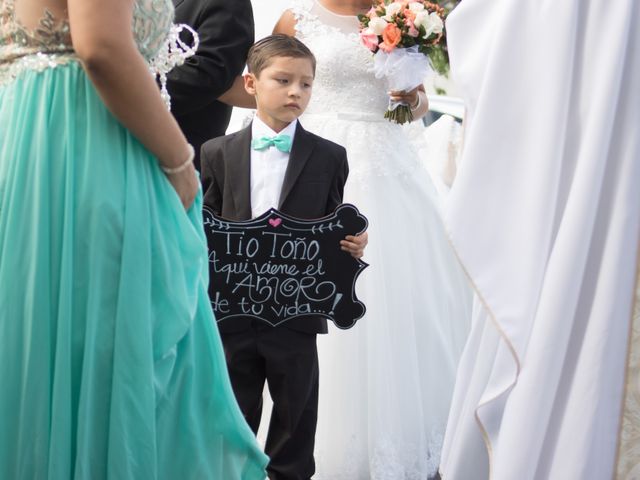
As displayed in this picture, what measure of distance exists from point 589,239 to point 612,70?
45 centimetres

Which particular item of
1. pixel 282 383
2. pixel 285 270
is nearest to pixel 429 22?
pixel 285 270

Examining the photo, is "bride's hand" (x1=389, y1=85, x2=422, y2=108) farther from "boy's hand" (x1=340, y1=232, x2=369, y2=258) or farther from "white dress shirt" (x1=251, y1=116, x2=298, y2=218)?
"boy's hand" (x1=340, y1=232, x2=369, y2=258)

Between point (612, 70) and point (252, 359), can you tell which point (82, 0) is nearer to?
point (612, 70)

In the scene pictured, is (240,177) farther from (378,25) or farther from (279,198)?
(378,25)

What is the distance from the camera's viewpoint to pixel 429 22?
434 centimetres

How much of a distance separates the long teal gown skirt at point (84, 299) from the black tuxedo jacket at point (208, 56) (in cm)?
173

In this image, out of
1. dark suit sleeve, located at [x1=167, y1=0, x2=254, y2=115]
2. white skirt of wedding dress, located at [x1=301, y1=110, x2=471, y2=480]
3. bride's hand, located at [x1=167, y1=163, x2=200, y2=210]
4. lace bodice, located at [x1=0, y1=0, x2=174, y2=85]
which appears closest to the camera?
lace bodice, located at [x1=0, y1=0, x2=174, y2=85]

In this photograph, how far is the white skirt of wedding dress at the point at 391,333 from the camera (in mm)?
4031

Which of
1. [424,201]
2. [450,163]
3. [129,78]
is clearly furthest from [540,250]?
[450,163]

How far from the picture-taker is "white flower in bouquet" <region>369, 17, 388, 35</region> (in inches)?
170

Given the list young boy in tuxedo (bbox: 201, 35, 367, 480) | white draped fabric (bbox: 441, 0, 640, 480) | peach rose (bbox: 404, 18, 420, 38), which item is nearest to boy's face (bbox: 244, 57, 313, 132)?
young boy in tuxedo (bbox: 201, 35, 367, 480)

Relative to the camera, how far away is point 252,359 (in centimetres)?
357

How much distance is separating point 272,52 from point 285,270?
2.82 ft

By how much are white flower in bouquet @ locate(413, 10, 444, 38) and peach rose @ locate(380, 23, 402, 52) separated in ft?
0.37
